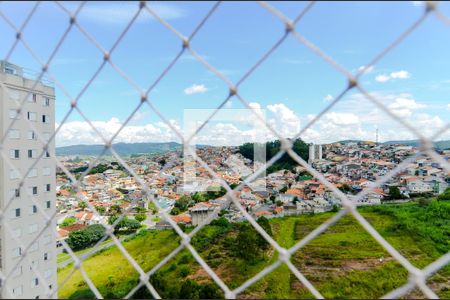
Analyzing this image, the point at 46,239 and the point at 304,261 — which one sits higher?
the point at 46,239

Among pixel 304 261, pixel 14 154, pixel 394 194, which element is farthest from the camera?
pixel 394 194

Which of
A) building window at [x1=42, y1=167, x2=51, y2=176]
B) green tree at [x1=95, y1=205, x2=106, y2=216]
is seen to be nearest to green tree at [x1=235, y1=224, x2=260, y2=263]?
green tree at [x1=95, y1=205, x2=106, y2=216]

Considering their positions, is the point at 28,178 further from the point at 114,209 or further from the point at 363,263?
the point at 114,209

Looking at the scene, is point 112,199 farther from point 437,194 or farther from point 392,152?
point 392,152

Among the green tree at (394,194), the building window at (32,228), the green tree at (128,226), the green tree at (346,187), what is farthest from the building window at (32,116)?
the green tree at (394,194)

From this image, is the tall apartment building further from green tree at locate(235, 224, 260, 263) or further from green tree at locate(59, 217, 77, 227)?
green tree at locate(59, 217, 77, 227)

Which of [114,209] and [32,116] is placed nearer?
[32,116]

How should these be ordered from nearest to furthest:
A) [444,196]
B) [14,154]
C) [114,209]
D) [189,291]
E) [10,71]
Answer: [10,71], [14,154], [189,291], [114,209], [444,196]

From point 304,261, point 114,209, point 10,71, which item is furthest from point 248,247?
point 10,71
